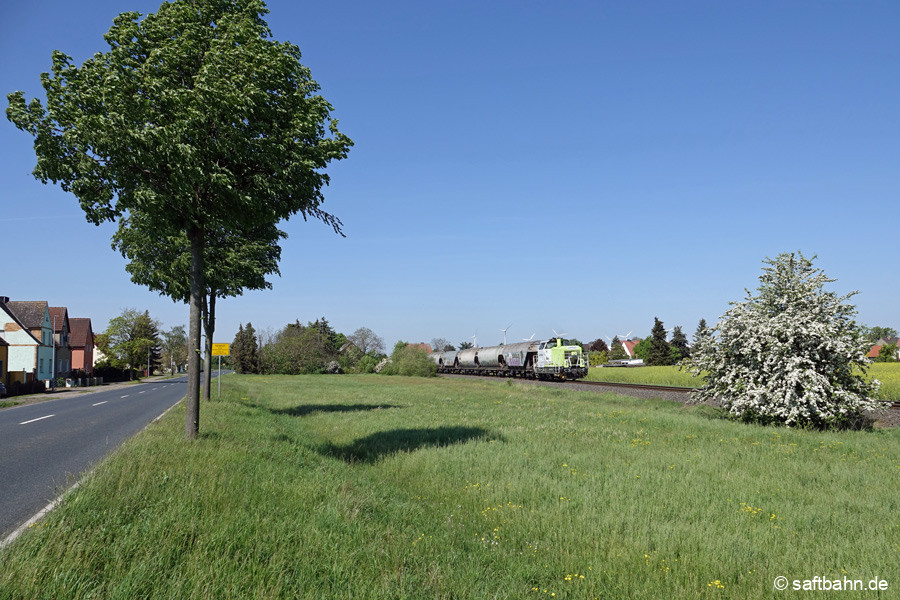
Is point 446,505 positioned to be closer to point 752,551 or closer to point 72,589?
point 752,551

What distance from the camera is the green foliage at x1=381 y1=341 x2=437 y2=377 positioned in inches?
2589

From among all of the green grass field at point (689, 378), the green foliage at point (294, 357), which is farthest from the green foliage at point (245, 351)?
the green grass field at point (689, 378)

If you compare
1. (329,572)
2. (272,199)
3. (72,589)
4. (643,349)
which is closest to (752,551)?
(329,572)

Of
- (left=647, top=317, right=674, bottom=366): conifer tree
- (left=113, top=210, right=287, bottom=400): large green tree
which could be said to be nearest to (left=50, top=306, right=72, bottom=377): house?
(left=113, top=210, right=287, bottom=400): large green tree

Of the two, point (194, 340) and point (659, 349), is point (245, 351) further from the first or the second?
point (194, 340)

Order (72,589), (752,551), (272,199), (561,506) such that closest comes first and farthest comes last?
1. (72,589)
2. (752,551)
3. (561,506)
4. (272,199)

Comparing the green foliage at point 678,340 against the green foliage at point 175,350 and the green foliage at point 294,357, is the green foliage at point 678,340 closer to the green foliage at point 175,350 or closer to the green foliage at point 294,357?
the green foliage at point 294,357

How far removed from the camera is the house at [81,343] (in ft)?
235

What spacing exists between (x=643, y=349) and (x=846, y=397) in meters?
112

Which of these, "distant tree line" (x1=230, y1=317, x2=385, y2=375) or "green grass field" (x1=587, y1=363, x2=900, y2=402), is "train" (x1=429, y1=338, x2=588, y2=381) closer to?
"green grass field" (x1=587, y1=363, x2=900, y2=402)

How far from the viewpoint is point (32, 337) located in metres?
48.0

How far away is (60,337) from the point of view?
59.8m

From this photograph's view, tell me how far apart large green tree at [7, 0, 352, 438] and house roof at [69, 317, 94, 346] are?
77110 mm

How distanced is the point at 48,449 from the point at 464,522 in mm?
10156
